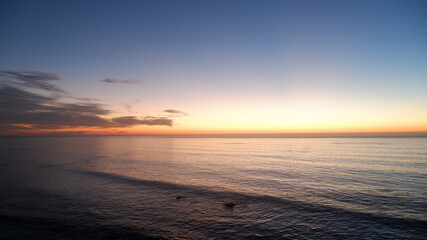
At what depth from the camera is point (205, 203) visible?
24234 millimetres

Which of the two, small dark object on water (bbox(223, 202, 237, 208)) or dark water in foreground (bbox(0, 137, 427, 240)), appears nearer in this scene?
dark water in foreground (bbox(0, 137, 427, 240))

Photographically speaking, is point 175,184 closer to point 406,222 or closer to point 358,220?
point 358,220

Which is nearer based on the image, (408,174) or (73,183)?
(73,183)

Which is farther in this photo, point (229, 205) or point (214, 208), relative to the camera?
point (229, 205)

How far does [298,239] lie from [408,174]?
39.3 m

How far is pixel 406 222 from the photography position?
60.5 ft

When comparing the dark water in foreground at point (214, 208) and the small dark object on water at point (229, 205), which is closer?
the dark water in foreground at point (214, 208)

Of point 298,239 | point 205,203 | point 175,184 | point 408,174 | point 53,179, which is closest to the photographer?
point 298,239

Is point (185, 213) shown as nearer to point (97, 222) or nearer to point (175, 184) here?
point (97, 222)

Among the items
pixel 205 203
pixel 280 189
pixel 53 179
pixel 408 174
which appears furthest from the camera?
pixel 408 174

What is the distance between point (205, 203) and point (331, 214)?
43.2 ft

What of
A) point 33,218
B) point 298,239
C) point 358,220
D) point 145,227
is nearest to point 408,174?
point 358,220

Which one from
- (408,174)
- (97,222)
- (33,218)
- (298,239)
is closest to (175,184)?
(97,222)

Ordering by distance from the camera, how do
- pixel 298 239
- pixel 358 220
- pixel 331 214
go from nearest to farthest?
pixel 298 239
pixel 358 220
pixel 331 214
